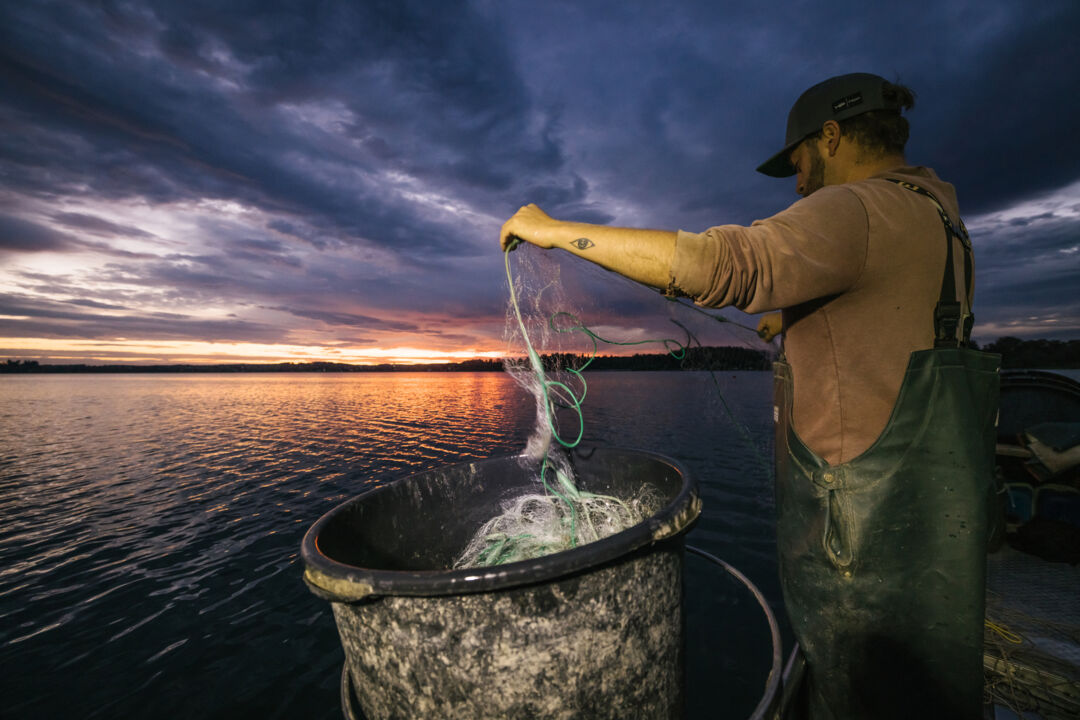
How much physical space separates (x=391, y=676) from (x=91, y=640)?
6.02 metres

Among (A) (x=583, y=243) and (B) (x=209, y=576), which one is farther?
(B) (x=209, y=576)

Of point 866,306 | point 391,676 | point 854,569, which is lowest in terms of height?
point 391,676

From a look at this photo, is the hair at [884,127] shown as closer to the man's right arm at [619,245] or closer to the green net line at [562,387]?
the green net line at [562,387]

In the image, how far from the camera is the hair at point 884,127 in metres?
1.71

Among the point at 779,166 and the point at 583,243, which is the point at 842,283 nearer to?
the point at 583,243

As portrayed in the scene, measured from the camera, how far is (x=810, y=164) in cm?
191

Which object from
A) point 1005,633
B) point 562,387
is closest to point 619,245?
point 562,387

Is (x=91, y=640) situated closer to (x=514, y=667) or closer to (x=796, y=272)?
(x=514, y=667)


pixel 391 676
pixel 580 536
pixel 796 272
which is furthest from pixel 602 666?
pixel 796 272

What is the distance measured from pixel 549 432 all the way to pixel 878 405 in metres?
1.70

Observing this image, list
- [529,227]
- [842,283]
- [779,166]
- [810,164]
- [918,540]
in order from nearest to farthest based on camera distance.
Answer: [842,283] < [918,540] < [529,227] < [810,164] < [779,166]

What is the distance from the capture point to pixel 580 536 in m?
2.46

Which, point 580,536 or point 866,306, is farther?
point 580,536

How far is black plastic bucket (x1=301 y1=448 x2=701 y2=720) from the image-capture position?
4.26ft
